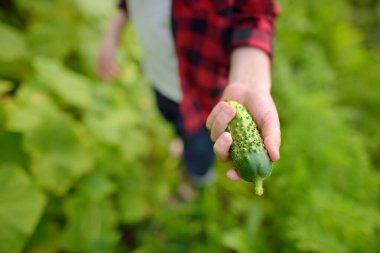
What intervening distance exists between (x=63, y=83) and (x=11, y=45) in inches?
13.4

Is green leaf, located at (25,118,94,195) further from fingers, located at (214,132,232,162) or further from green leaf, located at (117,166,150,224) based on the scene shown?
fingers, located at (214,132,232,162)

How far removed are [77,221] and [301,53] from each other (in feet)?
7.52

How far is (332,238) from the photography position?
174cm

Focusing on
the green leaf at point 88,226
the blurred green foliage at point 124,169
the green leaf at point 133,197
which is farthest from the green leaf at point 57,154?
the green leaf at point 133,197

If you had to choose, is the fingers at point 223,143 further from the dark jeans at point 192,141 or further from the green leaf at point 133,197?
the green leaf at point 133,197

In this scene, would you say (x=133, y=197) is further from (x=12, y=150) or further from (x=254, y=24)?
(x=254, y=24)

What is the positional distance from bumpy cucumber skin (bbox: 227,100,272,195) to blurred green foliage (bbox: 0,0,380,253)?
898 mm

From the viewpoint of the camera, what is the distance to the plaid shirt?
48.6 inches

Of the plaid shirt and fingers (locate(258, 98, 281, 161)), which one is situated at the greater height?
the plaid shirt

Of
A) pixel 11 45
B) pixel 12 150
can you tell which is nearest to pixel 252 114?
pixel 12 150

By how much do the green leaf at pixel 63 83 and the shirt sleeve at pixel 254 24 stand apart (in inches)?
37.8

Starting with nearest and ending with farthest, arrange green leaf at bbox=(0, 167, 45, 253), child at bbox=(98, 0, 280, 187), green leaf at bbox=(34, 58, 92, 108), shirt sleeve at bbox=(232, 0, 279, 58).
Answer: child at bbox=(98, 0, 280, 187) < shirt sleeve at bbox=(232, 0, 279, 58) < green leaf at bbox=(0, 167, 45, 253) < green leaf at bbox=(34, 58, 92, 108)

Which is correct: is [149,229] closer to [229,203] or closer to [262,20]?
[229,203]

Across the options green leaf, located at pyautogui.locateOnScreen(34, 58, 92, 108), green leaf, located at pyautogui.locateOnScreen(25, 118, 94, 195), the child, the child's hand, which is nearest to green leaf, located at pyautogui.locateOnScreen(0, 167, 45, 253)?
green leaf, located at pyautogui.locateOnScreen(25, 118, 94, 195)
